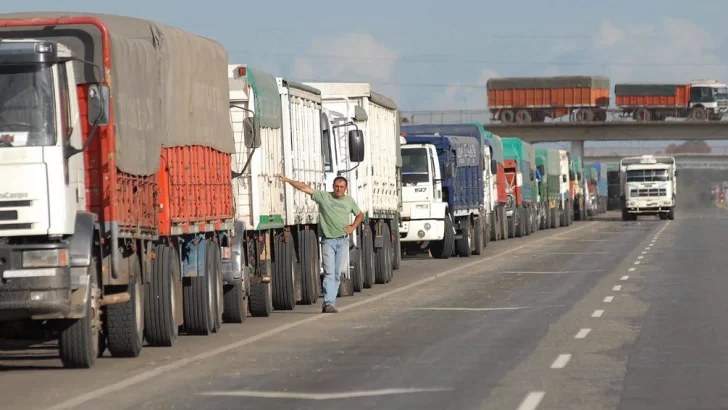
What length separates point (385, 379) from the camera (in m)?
13.7

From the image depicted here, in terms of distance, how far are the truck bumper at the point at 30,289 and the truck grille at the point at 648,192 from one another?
6673 cm

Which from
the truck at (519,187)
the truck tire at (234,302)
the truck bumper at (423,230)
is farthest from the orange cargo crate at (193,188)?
the truck at (519,187)

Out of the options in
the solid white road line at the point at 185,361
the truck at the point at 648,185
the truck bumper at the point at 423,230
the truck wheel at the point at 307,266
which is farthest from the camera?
the truck at the point at 648,185

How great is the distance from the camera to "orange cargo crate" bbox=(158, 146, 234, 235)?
1728 centimetres

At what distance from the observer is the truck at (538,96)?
117 m

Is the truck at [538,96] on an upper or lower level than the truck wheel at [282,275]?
upper

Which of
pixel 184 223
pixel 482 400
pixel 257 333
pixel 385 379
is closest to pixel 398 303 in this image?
pixel 257 333

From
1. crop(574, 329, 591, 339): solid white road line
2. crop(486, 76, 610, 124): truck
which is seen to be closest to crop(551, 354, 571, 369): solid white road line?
crop(574, 329, 591, 339): solid white road line

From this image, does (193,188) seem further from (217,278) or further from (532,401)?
(532,401)

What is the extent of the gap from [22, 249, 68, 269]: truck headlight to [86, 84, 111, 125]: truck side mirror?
1081 mm

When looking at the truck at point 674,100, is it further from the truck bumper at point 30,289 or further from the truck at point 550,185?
the truck bumper at point 30,289

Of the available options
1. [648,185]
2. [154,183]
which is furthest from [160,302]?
Result: [648,185]

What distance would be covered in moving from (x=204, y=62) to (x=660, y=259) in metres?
20.6

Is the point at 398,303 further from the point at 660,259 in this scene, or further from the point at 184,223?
the point at 660,259
